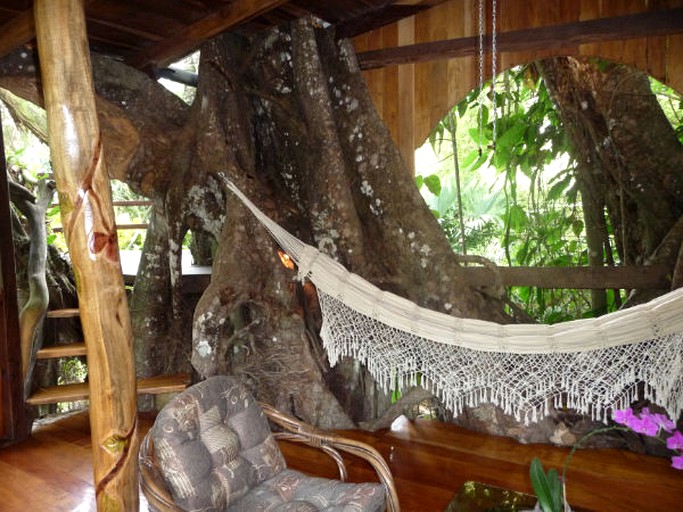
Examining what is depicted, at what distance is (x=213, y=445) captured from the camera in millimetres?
1415

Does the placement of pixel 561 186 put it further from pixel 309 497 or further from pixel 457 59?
pixel 309 497

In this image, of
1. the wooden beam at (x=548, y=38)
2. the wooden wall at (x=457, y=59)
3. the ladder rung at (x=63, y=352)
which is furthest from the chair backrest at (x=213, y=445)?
the wooden beam at (x=548, y=38)

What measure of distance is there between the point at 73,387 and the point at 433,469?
5.27ft

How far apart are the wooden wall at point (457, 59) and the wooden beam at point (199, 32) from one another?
0.67m

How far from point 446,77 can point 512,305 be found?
110 cm

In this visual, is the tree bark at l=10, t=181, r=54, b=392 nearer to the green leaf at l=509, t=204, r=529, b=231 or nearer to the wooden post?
the wooden post

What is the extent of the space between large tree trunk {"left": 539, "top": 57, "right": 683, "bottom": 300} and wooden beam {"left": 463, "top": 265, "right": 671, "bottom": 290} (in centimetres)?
10

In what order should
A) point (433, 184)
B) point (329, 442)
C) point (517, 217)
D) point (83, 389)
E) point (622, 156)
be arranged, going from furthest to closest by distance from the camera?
point (517, 217), point (433, 184), point (622, 156), point (83, 389), point (329, 442)

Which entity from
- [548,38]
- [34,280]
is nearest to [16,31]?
[34,280]

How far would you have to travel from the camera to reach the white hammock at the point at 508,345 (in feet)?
5.65

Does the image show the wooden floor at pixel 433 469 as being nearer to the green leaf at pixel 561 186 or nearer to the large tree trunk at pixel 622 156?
the large tree trunk at pixel 622 156

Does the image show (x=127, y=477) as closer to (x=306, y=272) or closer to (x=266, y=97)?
(x=306, y=272)

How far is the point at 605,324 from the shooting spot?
174 cm

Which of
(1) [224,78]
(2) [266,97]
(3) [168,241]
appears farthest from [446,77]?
(3) [168,241]
